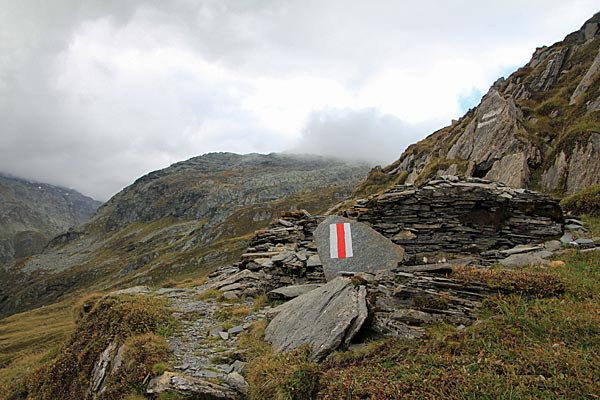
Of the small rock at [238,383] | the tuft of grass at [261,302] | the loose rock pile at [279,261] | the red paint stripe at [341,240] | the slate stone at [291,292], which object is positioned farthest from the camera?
the loose rock pile at [279,261]

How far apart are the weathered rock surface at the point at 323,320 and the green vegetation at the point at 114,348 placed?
3.88 meters

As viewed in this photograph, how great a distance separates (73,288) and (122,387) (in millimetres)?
219167

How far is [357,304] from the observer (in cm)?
966

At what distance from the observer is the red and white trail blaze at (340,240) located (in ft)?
52.3

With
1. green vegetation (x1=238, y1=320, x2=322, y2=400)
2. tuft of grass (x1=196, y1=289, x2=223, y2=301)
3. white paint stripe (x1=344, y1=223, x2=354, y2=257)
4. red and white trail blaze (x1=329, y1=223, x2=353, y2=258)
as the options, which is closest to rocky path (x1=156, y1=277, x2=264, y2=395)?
tuft of grass (x1=196, y1=289, x2=223, y2=301)

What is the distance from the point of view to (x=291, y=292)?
52.6 feet

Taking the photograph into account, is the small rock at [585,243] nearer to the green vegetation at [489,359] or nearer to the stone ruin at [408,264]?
the stone ruin at [408,264]

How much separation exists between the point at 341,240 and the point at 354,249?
34.4 inches

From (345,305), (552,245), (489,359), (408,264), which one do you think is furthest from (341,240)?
(552,245)

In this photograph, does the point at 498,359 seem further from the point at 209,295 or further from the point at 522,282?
the point at 209,295

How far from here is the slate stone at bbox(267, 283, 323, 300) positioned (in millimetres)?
15797

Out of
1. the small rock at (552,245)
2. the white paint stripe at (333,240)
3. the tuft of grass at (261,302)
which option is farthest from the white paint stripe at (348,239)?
the small rock at (552,245)

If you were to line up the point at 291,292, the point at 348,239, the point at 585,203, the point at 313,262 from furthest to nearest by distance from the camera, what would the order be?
the point at 585,203
the point at 313,262
the point at 348,239
the point at 291,292

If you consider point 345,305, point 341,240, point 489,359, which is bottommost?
point 489,359
